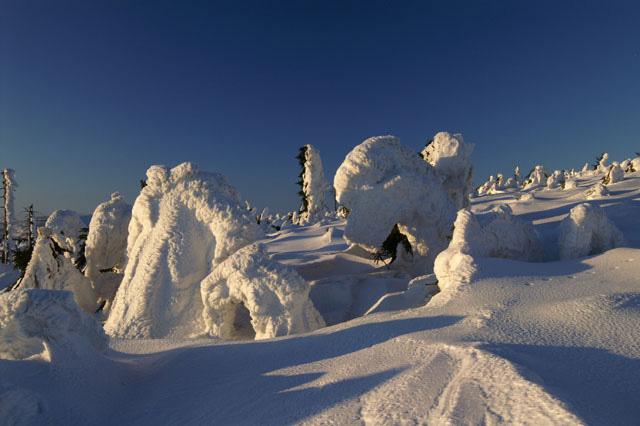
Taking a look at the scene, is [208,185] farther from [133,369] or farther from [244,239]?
[133,369]

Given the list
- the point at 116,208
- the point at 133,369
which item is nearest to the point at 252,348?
the point at 133,369

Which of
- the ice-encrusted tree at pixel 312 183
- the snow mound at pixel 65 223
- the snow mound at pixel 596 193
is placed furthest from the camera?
the ice-encrusted tree at pixel 312 183

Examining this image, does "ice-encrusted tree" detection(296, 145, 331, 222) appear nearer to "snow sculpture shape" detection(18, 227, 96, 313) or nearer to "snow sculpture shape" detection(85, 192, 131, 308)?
"snow sculpture shape" detection(85, 192, 131, 308)

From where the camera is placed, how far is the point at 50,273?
4.60 meters

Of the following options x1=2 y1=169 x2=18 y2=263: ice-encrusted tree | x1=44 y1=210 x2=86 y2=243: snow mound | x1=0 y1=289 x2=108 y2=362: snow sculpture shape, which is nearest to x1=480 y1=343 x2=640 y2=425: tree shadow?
x1=0 y1=289 x2=108 y2=362: snow sculpture shape

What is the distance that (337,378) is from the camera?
1.70m

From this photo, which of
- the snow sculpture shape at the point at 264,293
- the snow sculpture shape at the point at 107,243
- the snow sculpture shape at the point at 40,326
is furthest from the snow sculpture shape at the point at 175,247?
the snow sculpture shape at the point at 40,326

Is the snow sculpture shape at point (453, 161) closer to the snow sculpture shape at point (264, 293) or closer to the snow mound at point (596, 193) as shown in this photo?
the snow mound at point (596, 193)

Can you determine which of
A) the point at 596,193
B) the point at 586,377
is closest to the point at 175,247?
the point at 586,377

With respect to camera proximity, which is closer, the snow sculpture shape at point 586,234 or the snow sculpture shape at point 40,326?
the snow sculpture shape at point 40,326

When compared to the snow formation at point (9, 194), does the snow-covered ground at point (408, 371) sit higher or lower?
lower

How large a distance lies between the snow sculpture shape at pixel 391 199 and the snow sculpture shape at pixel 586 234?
1.85 m

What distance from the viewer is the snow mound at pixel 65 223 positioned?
5281 millimetres

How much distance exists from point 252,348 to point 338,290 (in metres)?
2.49
